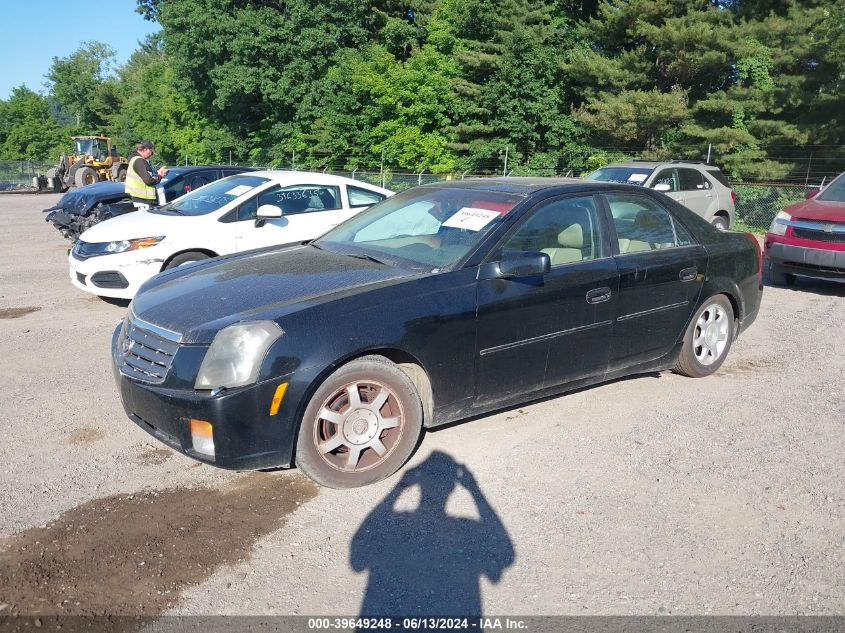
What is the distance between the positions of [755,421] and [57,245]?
13.3 meters

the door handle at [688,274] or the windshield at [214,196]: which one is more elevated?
the windshield at [214,196]

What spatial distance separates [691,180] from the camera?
1359 cm

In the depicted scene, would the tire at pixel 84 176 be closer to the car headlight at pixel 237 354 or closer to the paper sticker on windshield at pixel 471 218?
the paper sticker on windshield at pixel 471 218

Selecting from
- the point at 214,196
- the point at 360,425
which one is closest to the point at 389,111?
the point at 214,196

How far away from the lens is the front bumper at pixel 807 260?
8803mm

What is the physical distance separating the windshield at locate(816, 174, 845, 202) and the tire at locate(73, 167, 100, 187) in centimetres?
3097

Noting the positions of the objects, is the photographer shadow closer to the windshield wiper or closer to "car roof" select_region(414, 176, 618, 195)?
the windshield wiper

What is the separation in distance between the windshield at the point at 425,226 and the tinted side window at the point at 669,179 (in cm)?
882

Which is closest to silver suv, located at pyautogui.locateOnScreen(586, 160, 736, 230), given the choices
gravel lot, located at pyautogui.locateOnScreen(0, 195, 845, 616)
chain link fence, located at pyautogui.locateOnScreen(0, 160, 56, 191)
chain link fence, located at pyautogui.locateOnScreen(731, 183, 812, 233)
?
chain link fence, located at pyautogui.locateOnScreen(731, 183, 812, 233)

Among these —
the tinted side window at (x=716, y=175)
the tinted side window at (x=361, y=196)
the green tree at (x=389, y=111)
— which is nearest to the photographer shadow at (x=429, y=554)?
the tinted side window at (x=361, y=196)

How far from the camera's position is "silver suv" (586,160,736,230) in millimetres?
13047

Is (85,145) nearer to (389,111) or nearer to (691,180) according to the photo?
(389,111)

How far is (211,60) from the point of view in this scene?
41.7 m

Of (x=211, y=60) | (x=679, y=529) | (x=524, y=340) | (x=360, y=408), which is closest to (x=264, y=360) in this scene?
(x=360, y=408)
